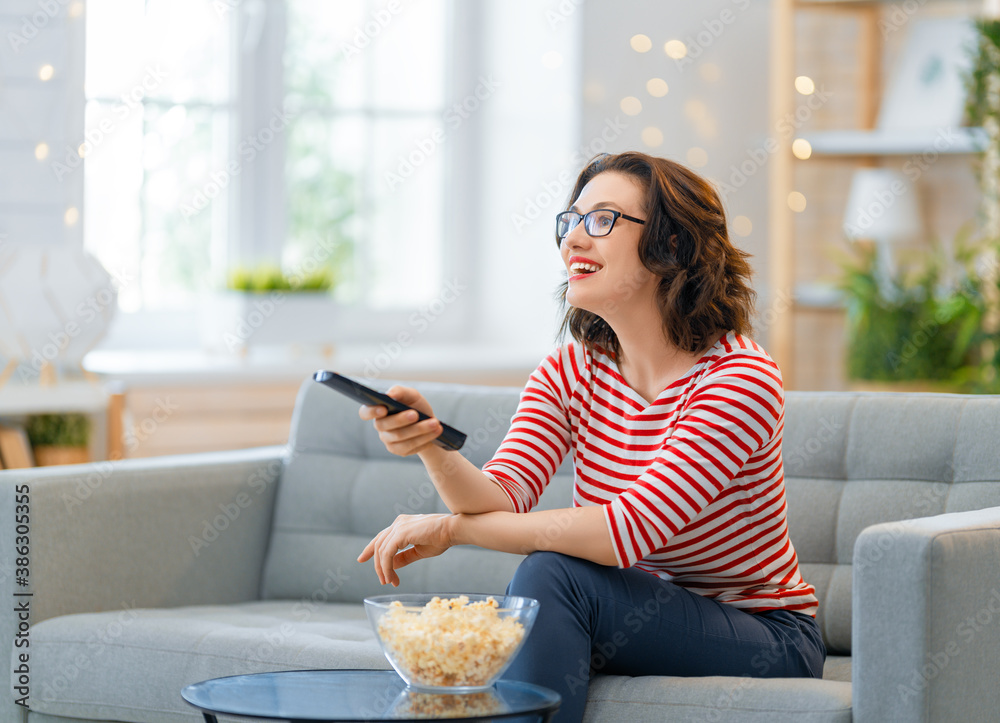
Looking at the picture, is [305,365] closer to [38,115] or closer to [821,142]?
[38,115]

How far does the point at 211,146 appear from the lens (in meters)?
3.64

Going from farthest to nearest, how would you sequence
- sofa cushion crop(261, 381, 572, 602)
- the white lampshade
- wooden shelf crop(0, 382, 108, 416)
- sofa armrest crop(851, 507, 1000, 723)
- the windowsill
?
the white lampshade < the windowsill < wooden shelf crop(0, 382, 108, 416) < sofa cushion crop(261, 381, 572, 602) < sofa armrest crop(851, 507, 1000, 723)

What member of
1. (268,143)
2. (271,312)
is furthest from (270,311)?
(268,143)

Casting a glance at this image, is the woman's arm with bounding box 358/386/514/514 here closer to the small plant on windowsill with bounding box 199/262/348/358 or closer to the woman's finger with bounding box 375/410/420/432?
the woman's finger with bounding box 375/410/420/432

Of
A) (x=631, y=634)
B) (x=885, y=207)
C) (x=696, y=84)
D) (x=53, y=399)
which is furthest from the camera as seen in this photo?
(x=696, y=84)

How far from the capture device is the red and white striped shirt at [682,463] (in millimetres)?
1450

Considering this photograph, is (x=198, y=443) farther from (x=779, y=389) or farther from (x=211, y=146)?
(x=779, y=389)

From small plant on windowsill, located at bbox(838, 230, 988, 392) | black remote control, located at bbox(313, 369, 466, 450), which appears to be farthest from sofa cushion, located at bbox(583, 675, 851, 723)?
small plant on windowsill, located at bbox(838, 230, 988, 392)

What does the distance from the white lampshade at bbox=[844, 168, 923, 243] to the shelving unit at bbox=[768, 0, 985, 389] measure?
0.29 ft

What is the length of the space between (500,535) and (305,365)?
2.06 metres

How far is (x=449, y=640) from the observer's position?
4.06 feet

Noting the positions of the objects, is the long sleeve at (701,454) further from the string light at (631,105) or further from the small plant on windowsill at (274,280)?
the string light at (631,105)

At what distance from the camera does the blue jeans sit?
1.38 meters

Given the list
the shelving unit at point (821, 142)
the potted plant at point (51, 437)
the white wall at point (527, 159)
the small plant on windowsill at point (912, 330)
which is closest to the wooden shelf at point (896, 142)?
the shelving unit at point (821, 142)
